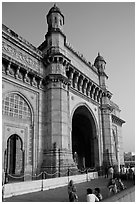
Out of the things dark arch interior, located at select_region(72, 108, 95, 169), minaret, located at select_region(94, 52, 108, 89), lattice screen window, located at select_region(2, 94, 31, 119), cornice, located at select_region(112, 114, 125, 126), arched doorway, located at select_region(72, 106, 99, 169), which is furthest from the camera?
cornice, located at select_region(112, 114, 125, 126)

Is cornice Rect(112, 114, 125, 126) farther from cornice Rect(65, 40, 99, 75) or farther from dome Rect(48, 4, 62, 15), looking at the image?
dome Rect(48, 4, 62, 15)

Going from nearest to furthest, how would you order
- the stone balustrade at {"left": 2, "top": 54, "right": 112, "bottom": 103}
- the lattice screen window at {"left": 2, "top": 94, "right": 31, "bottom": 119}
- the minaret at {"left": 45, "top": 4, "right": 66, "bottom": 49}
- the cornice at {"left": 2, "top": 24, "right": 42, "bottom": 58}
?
the lattice screen window at {"left": 2, "top": 94, "right": 31, "bottom": 119} → the stone balustrade at {"left": 2, "top": 54, "right": 112, "bottom": 103} → the cornice at {"left": 2, "top": 24, "right": 42, "bottom": 58} → the minaret at {"left": 45, "top": 4, "right": 66, "bottom": 49}

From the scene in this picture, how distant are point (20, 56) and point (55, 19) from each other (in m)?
6.12

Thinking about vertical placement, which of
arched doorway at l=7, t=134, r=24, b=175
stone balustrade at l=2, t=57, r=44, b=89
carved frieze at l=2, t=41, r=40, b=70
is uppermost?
carved frieze at l=2, t=41, r=40, b=70

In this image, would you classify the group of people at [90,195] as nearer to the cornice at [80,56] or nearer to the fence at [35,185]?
the fence at [35,185]

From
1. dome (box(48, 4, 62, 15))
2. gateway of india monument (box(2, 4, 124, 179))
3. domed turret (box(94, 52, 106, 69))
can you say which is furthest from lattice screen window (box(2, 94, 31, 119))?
domed turret (box(94, 52, 106, 69))

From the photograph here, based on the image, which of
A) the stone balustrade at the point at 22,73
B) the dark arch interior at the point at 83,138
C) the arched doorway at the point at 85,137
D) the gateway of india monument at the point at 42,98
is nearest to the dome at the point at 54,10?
the gateway of india monument at the point at 42,98

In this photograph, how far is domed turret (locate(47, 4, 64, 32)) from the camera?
18.8 metres

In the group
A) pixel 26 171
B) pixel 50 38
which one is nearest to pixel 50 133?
pixel 26 171

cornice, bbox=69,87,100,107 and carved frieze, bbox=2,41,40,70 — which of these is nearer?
carved frieze, bbox=2,41,40,70

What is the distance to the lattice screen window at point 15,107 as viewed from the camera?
1378 centimetres

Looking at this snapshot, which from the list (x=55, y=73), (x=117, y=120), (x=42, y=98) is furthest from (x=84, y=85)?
(x=117, y=120)

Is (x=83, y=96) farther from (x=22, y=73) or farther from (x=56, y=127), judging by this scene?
(x=22, y=73)

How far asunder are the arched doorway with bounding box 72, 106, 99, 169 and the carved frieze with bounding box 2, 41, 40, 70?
26.7 ft
